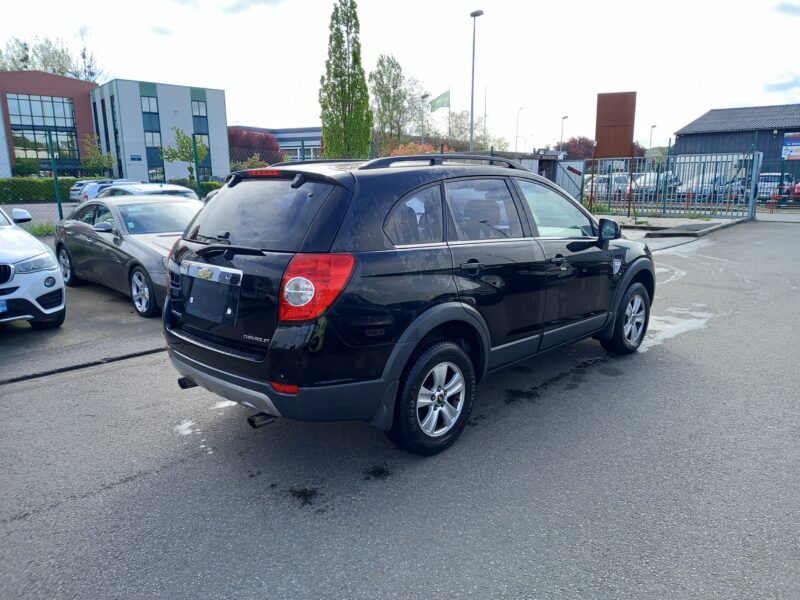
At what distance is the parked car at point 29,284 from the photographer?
594 centimetres

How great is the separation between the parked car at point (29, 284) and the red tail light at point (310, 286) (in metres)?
4.50

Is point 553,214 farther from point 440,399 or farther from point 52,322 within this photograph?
point 52,322

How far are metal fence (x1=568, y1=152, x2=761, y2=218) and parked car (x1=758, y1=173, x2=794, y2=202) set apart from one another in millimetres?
6778

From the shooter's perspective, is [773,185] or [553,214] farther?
[773,185]

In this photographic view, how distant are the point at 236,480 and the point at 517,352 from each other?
2131mm

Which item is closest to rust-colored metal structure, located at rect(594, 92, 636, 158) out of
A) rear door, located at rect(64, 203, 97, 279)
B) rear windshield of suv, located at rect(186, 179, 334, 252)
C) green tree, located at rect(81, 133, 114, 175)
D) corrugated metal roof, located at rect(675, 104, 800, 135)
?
rear door, located at rect(64, 203, 97, 279)

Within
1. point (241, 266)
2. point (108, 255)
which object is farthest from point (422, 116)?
point (241, 266)

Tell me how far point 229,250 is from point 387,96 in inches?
1612

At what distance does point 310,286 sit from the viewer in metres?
2.99

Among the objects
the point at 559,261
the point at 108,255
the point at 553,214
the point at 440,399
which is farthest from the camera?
the point at 108,255

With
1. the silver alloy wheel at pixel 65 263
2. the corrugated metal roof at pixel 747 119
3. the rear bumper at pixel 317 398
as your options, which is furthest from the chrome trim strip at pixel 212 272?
the corrugated metal roof at pixel 747 119

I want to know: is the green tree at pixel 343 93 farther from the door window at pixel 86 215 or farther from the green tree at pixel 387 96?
the green tree at pixel 387 96

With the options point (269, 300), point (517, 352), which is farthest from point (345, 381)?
point (517, 352)

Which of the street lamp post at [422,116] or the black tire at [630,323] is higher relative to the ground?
the street lamp post at [422,116]
